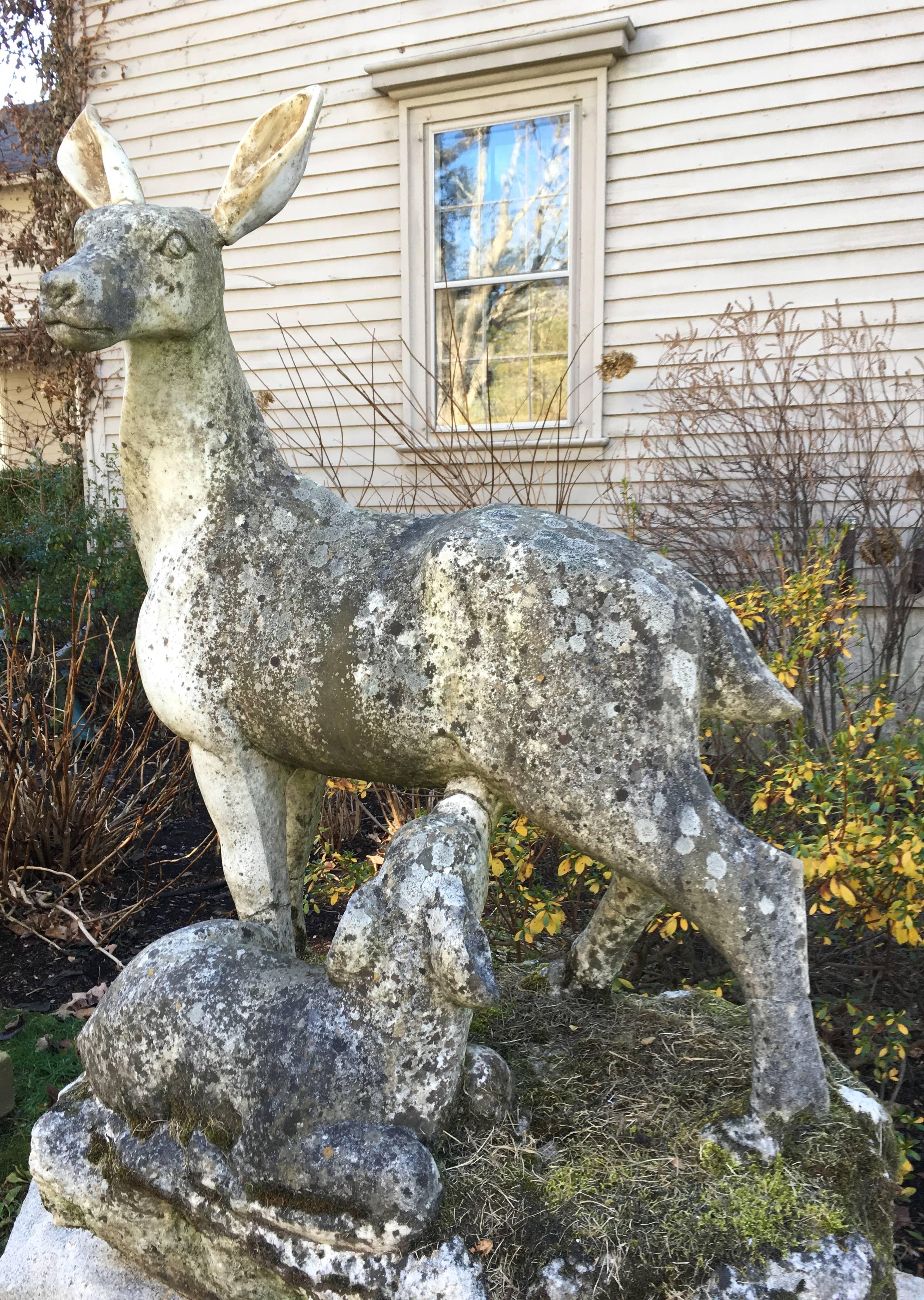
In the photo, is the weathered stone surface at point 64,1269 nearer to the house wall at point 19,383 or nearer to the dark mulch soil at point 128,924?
the dark mulch soil at point 128,924

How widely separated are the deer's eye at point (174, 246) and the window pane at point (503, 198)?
4.23m

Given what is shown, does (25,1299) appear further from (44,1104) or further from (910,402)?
(910,402)

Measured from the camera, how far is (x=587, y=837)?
1.51m

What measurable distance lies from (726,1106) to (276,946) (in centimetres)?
88

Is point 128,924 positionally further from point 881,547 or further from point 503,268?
point 503,268

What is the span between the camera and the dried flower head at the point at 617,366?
5184mm

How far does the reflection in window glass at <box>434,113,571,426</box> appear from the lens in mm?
5434

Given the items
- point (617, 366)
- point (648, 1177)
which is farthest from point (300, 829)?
point (617, 366)

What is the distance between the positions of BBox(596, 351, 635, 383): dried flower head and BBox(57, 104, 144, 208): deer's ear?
143 inches

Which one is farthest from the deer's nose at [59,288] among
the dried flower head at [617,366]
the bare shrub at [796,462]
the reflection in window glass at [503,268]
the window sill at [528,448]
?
the dried flower head at [617,366]

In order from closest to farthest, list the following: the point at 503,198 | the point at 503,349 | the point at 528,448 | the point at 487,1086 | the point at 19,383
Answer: the point at 487,1086 < the point at 528,448 < the point at 503,198 < the point at 503,349 < the point at 19,383

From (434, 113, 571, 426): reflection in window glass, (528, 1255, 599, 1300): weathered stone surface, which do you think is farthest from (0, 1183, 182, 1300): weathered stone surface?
(434, 113, 571, 426): reflection in window glass

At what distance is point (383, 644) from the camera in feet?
5.26

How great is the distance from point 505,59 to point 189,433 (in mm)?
4541
